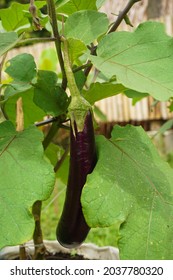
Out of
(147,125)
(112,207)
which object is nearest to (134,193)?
(112,207)

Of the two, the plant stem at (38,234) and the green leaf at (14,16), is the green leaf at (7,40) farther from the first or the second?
the plant stem at (38,234)

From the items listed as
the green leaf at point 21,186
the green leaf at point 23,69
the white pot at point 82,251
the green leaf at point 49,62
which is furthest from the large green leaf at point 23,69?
the green leaf at point 49,62

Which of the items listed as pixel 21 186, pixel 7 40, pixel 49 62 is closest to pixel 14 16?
pixel 7 40

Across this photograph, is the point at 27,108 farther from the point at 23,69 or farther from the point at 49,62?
the point at 49,62

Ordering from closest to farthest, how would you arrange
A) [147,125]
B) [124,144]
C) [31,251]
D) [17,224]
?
1. [17,224]
2. [124,144]
3. [31,251]
4. [147,125]

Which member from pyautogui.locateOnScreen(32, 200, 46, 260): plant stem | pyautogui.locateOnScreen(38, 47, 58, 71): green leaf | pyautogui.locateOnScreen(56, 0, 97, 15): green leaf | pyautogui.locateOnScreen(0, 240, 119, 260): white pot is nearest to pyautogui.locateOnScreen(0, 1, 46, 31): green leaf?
pyautogui.locateOnScreen(56, 0, 97, 15): green leaf

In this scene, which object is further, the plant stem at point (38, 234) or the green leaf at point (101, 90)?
the plant stem at point (38, 234)
